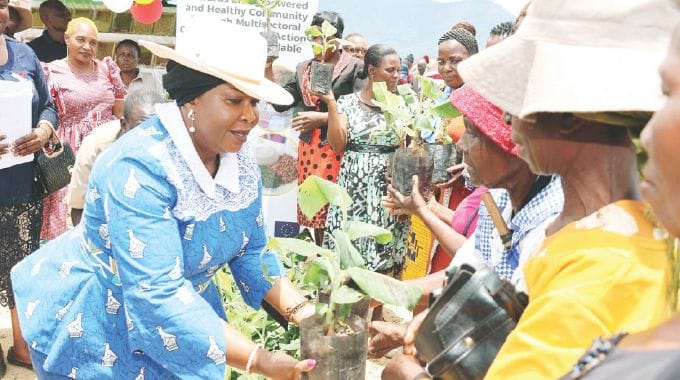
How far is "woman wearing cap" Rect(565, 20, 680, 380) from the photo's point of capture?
679 millimetres

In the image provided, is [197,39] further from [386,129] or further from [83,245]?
[386,129]

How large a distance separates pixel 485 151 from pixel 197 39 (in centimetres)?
86

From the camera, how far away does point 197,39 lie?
1.91 metres

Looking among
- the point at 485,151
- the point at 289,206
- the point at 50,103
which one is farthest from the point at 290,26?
the point at 485,151

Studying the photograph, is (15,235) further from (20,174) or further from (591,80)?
(591,80)

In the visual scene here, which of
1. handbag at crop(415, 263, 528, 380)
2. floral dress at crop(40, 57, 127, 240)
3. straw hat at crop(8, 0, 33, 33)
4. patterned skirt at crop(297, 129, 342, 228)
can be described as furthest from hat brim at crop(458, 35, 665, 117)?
floral dress at crop(40, 57, 127, 240)

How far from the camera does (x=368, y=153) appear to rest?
4.23 m

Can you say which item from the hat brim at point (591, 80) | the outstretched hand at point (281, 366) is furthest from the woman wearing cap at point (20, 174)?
the hat brim at point (591, 80)

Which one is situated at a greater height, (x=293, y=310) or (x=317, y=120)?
(x=293, y=310)

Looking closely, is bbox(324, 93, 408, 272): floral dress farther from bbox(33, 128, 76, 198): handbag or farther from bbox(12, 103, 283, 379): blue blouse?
bbox(12, 103, 283, 379): blue blouse

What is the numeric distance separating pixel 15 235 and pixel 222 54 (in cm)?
237

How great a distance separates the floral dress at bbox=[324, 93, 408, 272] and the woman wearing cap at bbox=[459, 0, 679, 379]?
2.94m

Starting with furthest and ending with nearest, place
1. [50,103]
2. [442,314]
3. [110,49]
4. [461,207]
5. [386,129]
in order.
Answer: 1. [110,49]
2. [386,129]
3. [50,103]
4. [461,207]
5. [442,314]

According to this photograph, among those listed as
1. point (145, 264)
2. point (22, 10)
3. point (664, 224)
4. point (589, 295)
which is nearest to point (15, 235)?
point (22, 10)
